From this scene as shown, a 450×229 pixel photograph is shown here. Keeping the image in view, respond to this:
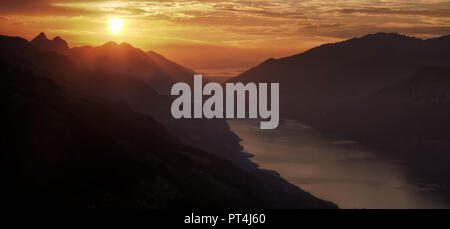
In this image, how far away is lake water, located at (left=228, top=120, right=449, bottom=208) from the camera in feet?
298

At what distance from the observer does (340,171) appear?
381 ft

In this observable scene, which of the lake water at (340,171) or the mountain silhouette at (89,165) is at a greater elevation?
the mountain silhouette at (89,165)

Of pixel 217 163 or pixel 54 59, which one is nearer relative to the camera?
pixel 217 163

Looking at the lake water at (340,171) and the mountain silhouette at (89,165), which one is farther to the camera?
the lake water at (340,171)

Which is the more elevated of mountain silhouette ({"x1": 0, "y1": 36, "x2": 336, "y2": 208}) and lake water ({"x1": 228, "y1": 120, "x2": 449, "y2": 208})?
mountain silhouette ({"x1": 0, "y1": 36, "x2": 336, "y2": 208})

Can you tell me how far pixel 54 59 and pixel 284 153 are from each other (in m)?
72.2

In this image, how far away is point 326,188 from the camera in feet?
318

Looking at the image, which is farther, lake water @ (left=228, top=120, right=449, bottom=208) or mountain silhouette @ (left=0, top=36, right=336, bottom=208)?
lake water @ (left=228, top=120, right=449, bottom=208)

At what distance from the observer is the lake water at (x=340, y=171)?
298 feet

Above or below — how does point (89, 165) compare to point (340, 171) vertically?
above

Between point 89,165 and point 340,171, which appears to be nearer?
point 89,165
